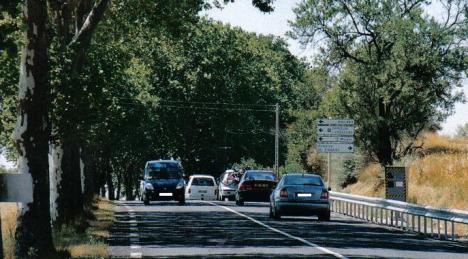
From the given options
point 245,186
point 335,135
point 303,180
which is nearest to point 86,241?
point 303,180

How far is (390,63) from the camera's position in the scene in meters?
49.1

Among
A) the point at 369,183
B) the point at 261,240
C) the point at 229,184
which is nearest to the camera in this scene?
the point at 261,240

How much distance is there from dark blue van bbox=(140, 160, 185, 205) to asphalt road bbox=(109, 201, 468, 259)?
13264 millimetres

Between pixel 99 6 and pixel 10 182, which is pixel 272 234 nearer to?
pixel 99 6

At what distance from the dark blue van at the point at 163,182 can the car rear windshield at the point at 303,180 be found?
1455 cm

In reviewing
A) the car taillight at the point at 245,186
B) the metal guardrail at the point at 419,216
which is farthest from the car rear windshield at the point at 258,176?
the metal guardrail at the point at 419,216

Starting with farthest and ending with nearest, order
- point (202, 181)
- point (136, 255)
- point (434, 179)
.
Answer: point (202, 181), point (434, 179), point (136, 255)

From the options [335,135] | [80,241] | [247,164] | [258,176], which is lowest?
[80,241]

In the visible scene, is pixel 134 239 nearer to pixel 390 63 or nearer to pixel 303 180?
pixel 303 180

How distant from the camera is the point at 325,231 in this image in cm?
2550

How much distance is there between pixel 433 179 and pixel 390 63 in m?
11.1

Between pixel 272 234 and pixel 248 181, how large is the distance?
1955 centimetres

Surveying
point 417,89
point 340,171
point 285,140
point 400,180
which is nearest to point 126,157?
point 285,140

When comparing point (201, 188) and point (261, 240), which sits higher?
point (201, 188)
